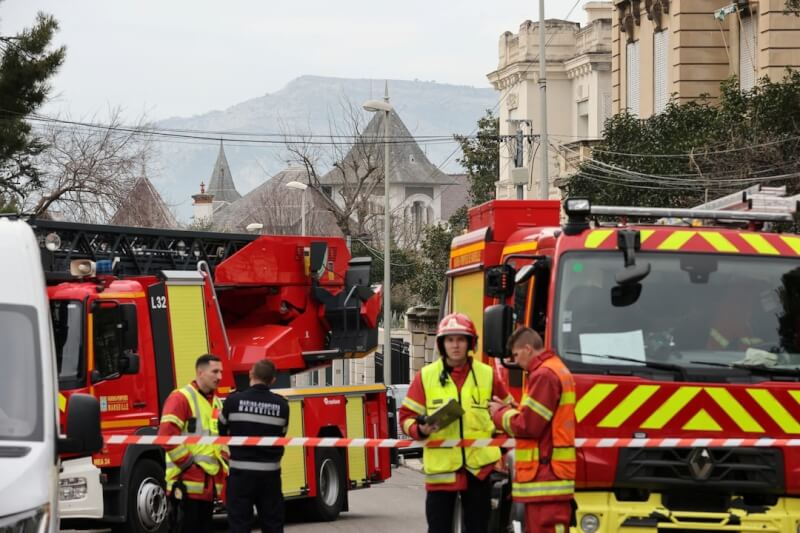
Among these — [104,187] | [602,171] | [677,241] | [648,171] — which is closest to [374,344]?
[677,241]

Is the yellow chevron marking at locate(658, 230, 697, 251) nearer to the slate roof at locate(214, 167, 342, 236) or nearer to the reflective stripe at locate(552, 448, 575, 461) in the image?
the reflective stripe at locate(552, 448, 575, 461)

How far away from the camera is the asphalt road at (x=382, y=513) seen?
665 inches

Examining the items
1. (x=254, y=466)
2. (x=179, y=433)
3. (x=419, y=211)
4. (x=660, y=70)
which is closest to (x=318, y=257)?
(x=179, y=433)

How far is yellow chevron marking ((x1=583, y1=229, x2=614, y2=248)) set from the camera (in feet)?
35.0

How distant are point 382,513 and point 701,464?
938cm

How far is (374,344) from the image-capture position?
65.3 feet

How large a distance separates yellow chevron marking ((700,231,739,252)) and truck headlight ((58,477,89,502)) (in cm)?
687

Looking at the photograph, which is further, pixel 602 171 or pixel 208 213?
pixel 208 213

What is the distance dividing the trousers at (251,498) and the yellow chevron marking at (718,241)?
11.6ft

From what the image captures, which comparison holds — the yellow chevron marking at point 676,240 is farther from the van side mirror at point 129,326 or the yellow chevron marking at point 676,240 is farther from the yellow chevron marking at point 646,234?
the van side mirror at point 129,326

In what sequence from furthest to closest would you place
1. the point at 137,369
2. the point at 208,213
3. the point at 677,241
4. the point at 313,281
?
the point at 208,213 < the point at 313,281 < the point at 137,369 < the point at 677,241

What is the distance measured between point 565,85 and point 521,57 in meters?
2.66

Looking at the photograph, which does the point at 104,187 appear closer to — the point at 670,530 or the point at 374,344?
the point at 374,344

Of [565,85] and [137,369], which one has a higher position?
[565,85]
